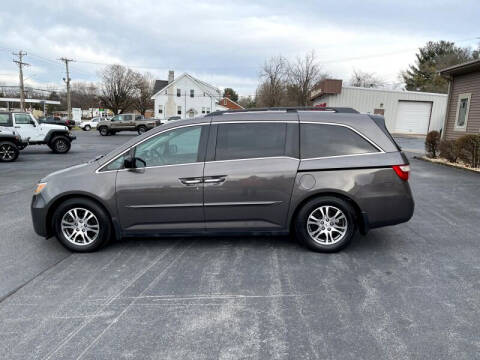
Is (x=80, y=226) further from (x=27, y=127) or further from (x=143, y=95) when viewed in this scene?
(x=143, y=95)

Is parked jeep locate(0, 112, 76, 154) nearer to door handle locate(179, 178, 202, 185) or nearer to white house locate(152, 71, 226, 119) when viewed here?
door handle locate(179, 178, 202, 185)

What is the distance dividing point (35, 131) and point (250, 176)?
14873 millimetres

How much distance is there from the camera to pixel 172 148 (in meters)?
4.19

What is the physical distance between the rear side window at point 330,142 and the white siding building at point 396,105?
1057 inches

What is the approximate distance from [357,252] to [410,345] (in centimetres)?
178

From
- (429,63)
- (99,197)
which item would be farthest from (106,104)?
(99,197)

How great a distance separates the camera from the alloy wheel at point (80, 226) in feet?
13.7

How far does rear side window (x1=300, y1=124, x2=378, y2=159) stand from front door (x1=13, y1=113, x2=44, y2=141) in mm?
15047

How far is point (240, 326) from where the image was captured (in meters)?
2.71

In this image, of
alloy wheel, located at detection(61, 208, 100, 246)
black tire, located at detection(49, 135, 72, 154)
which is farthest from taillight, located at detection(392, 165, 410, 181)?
black tire, located at detection(49, 135, 72, 154)

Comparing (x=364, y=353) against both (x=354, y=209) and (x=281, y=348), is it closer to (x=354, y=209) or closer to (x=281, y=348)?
(x=281, y=348)

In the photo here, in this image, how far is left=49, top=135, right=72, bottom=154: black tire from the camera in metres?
15.7

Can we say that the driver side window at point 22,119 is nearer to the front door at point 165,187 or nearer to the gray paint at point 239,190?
the gray paint at point 239,190

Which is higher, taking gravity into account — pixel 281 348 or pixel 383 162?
pixel 383 162
